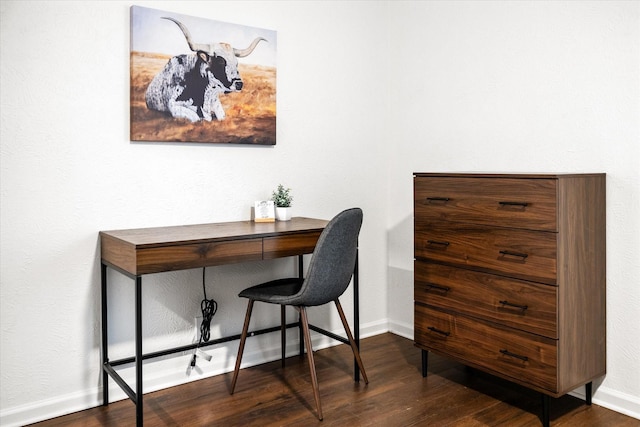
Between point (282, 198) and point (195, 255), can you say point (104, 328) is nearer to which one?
point (195, 255)

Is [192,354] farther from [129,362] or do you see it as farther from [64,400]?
[64,400]

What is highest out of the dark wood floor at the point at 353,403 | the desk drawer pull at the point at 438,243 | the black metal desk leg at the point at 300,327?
the desk drawer pull at the point at 438,243

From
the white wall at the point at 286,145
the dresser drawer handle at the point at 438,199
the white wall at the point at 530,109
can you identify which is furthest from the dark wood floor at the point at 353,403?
the dresser drawer handle at the point at 438,199

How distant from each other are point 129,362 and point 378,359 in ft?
4.50

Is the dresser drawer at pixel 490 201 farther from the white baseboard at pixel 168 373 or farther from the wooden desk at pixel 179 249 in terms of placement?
the white baseboard at pixel 168 373

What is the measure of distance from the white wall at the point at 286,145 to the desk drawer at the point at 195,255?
1.69 ft

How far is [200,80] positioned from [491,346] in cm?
191

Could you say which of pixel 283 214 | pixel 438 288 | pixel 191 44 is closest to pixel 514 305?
pixel 438 288

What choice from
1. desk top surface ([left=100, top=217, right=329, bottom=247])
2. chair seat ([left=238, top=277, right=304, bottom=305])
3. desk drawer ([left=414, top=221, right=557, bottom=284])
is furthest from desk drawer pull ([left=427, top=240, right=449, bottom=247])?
chair seat ([left=238, top=277, right=304, bottom=305])

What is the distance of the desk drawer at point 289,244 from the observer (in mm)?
2598

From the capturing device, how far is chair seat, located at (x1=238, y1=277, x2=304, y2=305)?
2.57m

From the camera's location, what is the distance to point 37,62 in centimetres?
242

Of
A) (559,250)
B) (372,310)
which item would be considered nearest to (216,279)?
(372,310)

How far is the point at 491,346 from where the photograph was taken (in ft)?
8.41
